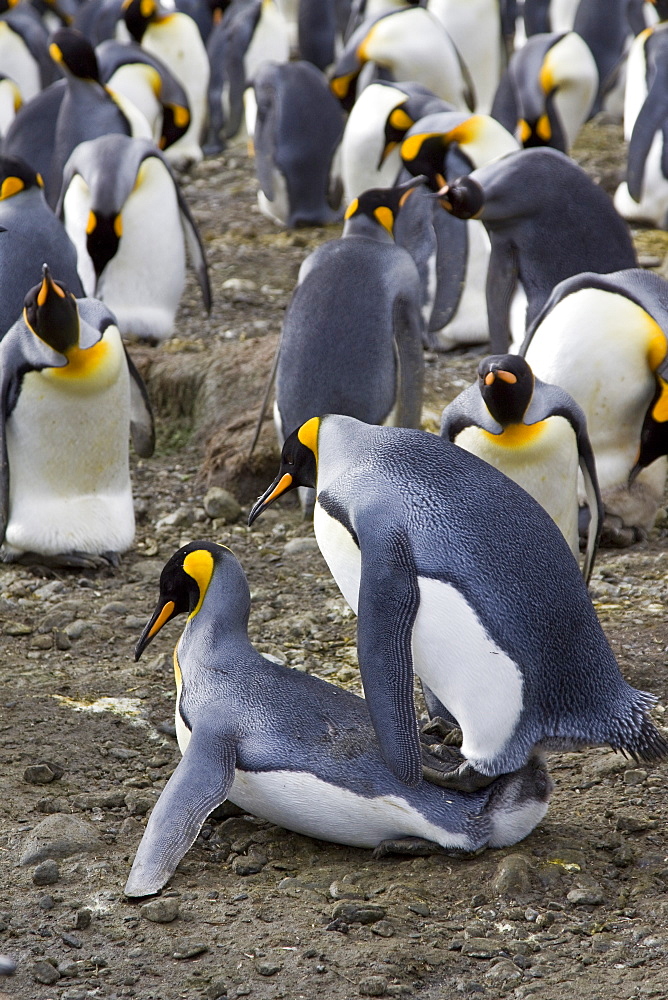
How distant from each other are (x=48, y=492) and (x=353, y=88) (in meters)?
6.01

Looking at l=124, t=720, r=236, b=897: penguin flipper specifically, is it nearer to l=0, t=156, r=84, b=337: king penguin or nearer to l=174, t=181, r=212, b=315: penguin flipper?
l=0, t=156, r=84, b=337: king penguin

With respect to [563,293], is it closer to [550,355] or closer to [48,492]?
[550,355]

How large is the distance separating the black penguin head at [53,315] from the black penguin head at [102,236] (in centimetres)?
200

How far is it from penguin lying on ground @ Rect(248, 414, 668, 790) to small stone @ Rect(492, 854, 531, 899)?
0.56ft

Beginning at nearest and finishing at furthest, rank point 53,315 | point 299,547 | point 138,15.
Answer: point 53,315 → point 299,547 → point 138,15

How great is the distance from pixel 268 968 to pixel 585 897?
1.99ft

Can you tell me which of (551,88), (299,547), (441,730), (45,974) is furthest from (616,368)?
(551,88)

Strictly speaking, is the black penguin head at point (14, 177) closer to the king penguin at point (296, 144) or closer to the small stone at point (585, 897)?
the king penguin at point (296, 144)

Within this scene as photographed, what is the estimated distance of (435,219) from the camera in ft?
20.2

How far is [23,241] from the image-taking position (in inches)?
191

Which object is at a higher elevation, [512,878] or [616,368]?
[512,878]

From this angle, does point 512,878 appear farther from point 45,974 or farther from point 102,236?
point 102,236

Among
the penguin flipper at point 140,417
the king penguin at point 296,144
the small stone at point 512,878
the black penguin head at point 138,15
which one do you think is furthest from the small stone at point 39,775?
the black penguin head at point 138,15

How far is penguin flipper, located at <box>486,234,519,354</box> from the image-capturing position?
4977 mm
